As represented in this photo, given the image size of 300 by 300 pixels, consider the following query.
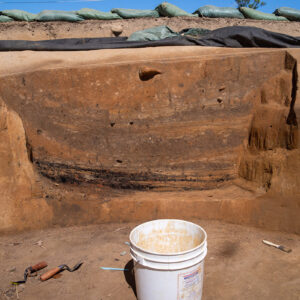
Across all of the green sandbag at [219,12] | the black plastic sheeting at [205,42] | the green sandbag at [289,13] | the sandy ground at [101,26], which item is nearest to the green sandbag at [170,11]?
the sandy ground at [101,26]

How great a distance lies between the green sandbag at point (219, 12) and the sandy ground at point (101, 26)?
15 centimetres

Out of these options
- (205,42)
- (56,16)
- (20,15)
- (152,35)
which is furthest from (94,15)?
(205,42)

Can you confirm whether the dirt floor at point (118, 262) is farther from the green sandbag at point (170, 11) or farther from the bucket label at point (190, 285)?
the green sandbag at point (170, 11)

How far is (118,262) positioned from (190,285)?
0.89 meters

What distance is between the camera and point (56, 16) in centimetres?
837

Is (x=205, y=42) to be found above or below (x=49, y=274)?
above

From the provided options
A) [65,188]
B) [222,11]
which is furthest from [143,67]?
[222,11]

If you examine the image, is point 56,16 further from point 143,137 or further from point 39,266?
point 39,266

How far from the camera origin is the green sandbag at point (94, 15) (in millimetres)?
8562

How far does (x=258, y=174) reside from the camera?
10.6 ft

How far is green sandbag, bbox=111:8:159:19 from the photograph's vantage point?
8.73 meters

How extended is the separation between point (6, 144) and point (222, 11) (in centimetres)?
784

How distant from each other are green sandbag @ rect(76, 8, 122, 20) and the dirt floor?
279 inches

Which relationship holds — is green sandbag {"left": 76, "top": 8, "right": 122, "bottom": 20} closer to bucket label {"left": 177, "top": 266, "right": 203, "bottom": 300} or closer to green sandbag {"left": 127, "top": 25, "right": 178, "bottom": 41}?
green sandbag {"left": 127, "top": 25, "right": 178, "bottom": 41}
